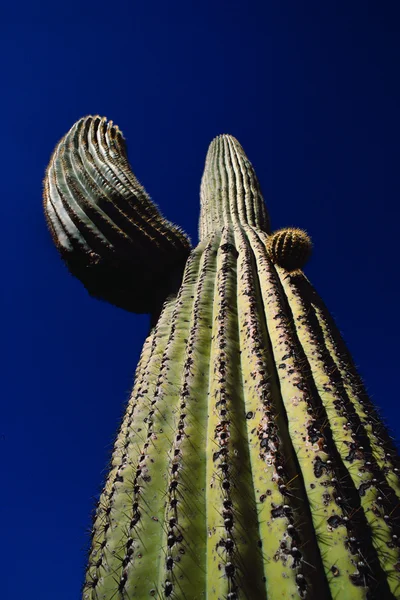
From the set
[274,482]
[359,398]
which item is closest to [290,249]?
[359,398]

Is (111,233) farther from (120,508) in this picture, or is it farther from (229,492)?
(229,492)

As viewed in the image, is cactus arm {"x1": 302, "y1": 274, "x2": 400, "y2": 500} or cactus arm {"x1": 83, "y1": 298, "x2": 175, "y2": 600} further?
cactus arm {"x1": 302, "y1": 274, "x2": 400, "y2": 500}

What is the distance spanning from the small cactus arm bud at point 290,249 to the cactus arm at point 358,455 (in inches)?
34.1

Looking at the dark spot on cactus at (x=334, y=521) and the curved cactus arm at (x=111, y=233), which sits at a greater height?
the curved cactus arm at (x=111, y=233)

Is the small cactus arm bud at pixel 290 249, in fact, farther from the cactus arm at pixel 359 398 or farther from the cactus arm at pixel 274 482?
the cactus arm at pixel 274 482

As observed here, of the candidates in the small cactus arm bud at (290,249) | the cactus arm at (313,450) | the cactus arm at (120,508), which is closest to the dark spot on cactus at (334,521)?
the cactus arm at (313,450)

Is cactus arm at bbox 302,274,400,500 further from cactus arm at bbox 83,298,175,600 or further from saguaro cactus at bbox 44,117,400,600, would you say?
cactus arm at bbox 83,298,175,600

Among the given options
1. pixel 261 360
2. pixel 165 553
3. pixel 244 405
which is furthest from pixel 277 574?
pixel 261 360

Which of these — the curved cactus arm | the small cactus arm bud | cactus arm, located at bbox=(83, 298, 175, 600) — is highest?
the curved cactus arm

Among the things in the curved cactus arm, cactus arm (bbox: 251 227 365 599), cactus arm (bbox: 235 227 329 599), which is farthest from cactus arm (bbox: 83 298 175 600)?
the curved cactus arm

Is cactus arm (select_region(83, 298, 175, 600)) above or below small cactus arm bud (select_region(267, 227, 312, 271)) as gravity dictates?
below

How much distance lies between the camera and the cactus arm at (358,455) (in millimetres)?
1399

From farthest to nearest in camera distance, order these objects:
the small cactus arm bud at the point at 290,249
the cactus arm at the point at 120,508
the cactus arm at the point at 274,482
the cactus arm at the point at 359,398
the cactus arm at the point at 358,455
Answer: the small cactus arm bud at the point at 290,249 → the cactus arm at the point at 359,398 → the cactus arm at the point at 120,508 → the cactus arm at the point at 358,455 → the cactus arm at the point at 274,482

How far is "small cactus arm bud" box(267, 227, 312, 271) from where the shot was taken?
10.8 feet
